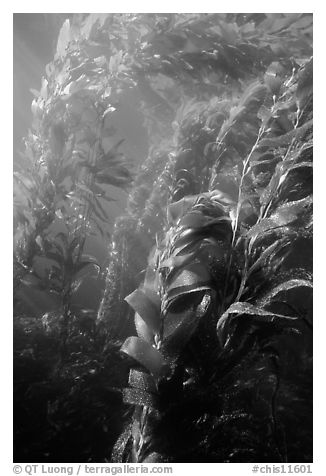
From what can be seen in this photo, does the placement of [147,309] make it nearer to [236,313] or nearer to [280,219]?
[236,313]

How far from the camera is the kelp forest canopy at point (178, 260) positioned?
1.07m

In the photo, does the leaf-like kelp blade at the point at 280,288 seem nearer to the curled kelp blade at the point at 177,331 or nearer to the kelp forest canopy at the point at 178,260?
the kelp forest canopy at the point at 178,260

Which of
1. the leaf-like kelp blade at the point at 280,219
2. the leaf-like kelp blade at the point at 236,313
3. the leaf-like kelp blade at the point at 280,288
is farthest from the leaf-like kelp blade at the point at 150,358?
the leaf-like kelp blade at the point at 280,219

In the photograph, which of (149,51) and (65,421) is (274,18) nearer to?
(149,51)

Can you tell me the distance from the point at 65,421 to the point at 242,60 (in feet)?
Result: 8.23

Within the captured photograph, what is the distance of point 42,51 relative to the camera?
3.21m

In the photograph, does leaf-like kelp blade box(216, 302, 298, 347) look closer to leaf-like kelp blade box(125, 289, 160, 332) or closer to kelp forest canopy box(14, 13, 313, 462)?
kelp forest canopy box(14, 13, 313, 462)

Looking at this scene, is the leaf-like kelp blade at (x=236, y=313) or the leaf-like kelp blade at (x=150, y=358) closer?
the leaf-like kelp blade at (x=236, y=313)

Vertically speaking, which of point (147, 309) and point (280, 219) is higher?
point (280, 219)

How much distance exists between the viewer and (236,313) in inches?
40.7

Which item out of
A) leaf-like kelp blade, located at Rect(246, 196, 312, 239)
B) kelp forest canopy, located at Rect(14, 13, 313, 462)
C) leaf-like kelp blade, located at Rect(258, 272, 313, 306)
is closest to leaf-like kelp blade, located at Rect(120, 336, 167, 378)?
kelp forest canopy, located at Rect(14, 13, 313, 462)

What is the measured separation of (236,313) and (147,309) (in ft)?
0.93

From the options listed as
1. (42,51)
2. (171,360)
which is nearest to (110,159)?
(171,360)

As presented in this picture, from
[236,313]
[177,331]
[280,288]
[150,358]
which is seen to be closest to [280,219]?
[280,288]
